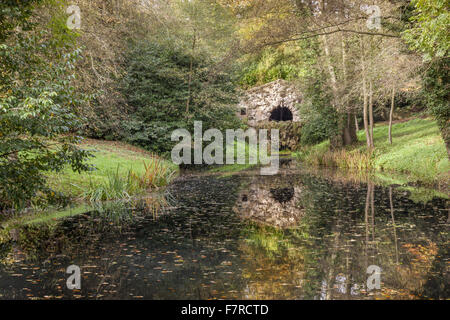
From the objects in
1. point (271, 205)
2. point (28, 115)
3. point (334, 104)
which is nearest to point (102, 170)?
point (271, 205)

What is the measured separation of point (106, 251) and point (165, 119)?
1497 centimetres

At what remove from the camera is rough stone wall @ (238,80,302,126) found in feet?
103

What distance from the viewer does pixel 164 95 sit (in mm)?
20438

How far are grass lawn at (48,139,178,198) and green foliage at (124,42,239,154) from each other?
3.68 ft

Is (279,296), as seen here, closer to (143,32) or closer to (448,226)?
(448,226)

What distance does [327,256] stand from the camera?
534cm

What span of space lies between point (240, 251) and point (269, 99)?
1042 inches

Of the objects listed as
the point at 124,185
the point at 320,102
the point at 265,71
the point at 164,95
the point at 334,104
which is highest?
the point at 265,71

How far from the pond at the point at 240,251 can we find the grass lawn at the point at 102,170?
1.33m

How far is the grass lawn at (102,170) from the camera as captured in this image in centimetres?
993

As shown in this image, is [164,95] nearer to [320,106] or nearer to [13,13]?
[320,106]

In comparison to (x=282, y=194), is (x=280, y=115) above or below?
above

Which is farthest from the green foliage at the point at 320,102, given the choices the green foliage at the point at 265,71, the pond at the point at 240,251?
the pond at the point at 240,251

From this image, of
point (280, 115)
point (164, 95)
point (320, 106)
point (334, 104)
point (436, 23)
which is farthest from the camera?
point (280, 115)
